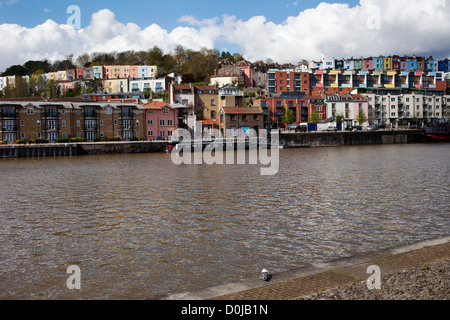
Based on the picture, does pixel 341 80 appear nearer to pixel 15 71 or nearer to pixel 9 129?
pixel 9 129

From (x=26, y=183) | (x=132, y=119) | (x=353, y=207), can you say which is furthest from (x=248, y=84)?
(x=353, y=207)

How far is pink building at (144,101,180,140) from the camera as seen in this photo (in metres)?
76.4

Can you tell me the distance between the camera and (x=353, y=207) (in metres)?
20.3

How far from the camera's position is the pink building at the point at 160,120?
76.4 metres

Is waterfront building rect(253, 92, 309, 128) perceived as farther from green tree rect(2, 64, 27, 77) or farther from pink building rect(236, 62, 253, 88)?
green tree rect(2, 64, 27, 77)

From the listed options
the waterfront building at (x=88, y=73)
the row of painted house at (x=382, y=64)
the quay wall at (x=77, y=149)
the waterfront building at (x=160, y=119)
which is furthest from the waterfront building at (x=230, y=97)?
the waterfront building at (x=88, y=73)

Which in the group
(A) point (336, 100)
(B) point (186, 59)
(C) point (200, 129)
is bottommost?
(C) point (200, 129)

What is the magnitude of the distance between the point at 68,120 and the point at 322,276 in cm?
6703

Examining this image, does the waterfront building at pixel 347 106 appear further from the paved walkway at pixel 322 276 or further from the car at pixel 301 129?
the paved walkway at pixel 322 276

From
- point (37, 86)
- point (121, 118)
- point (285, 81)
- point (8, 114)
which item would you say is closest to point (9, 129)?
point (8, 114)

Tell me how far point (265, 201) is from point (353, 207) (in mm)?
4533

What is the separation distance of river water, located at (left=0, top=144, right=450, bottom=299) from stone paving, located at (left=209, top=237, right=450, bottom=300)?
77.0 inches

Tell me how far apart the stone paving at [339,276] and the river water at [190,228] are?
1956mm
